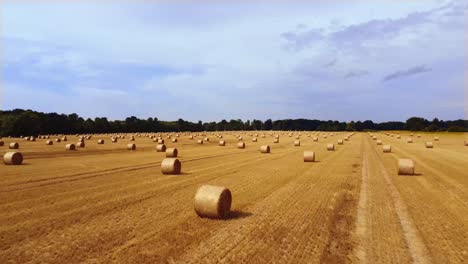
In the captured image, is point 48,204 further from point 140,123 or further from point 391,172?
point 140,123

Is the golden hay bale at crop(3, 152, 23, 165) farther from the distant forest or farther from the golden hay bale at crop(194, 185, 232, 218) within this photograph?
the distant forest

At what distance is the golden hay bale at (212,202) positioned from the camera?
12.1 meters

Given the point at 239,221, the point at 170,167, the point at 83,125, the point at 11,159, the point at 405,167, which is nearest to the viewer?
the point at 239,221

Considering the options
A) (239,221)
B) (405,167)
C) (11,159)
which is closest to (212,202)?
(239,221)

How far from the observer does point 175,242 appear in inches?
389

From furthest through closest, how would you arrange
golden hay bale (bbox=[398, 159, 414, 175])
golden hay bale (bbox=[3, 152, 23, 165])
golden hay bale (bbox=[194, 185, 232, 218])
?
golden hay bale (bbox=[3, 152, 23, 165]) < golden hay bale (bbox=[398, 159, 414, 175]) < golden hay bale (bbox=[194, 185, 232, 218])

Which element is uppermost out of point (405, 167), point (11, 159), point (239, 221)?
point (11, 159)

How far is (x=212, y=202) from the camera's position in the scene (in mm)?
12180

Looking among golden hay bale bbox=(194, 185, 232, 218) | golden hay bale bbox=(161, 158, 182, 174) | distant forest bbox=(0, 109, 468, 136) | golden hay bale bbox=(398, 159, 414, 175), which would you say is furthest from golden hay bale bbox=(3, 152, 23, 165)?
distant forest bbox=(0, 109, 468, 136)

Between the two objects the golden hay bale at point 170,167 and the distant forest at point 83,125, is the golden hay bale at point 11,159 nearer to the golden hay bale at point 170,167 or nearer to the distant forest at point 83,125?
the golden hay bale at point 170,167

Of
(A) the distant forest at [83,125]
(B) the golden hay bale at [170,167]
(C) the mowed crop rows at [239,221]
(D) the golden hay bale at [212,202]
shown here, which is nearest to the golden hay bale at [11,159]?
(C) the mowed crop rows at [239,221]

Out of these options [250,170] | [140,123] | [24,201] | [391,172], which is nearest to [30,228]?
[24,201]

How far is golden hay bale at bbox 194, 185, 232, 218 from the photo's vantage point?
39.8 feet

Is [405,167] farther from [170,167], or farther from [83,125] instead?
[83,125]
